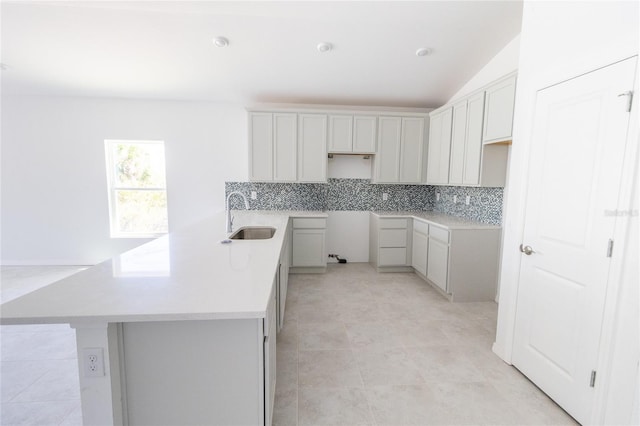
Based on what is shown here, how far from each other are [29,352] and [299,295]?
2303 mm

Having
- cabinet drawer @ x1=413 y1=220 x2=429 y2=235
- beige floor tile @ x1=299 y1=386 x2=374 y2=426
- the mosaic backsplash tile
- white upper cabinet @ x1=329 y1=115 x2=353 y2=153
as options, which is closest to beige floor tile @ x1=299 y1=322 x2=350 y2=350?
beige floor tile @ x1=299 y1=386 x2=374 y2=426

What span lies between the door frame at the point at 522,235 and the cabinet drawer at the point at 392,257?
1875mm

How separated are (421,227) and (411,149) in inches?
46.4

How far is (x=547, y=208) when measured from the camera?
181 centimetres

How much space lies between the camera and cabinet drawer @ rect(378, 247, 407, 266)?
4.08m

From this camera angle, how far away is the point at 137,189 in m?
4.36

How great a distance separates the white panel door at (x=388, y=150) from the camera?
411cm

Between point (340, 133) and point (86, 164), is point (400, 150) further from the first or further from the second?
point (86, 164)

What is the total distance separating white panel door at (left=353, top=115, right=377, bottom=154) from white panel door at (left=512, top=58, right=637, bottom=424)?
2.36 metres

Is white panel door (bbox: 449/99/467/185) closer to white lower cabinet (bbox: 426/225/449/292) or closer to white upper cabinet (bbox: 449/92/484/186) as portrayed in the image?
white upper cabinet (bbox: 449/92/484/186)

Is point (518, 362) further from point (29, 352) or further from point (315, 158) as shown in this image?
point (29, 352)

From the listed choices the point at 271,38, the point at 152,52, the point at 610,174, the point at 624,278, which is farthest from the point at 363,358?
the point at 152,52

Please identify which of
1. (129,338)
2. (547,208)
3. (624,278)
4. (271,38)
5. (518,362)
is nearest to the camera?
(129,338)

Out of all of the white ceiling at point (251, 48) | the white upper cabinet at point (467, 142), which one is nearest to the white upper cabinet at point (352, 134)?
the white ceiling at point (251, 48)
